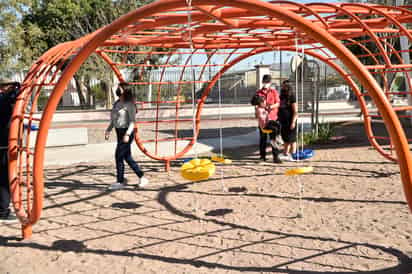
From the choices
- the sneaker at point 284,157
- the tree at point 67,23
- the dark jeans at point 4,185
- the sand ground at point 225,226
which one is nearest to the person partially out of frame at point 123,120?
the sand ground at point 225,226

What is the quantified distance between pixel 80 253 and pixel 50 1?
24.0 m

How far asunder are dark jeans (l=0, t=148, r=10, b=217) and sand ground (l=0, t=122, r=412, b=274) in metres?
0.27

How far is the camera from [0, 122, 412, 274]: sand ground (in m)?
3.31

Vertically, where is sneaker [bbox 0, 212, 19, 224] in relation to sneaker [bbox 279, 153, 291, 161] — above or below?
below

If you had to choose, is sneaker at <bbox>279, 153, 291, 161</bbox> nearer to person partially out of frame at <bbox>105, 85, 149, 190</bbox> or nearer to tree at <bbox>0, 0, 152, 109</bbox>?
person partially out of frame at <bbox>105, 85, 149, 190</bbox>

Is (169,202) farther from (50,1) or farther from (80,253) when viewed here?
(50,1)

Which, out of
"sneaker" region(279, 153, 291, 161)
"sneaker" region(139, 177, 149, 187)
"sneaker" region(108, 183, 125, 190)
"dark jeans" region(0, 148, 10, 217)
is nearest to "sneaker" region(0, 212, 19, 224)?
"dark jeans" region(0, 148, 10, 217)

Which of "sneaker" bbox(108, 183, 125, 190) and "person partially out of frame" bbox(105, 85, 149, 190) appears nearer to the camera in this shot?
"person partially out of frame" bbox(105, 85, 149, 190)

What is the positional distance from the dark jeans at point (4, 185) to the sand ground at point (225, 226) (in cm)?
27

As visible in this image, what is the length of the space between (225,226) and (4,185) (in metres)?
2.70

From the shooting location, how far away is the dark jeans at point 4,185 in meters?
4.25

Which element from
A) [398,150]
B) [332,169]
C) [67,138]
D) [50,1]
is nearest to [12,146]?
[398,150]

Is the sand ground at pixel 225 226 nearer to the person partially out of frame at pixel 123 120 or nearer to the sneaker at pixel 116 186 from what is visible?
the sneaker at pixel 116 186

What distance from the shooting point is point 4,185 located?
14.2ft
